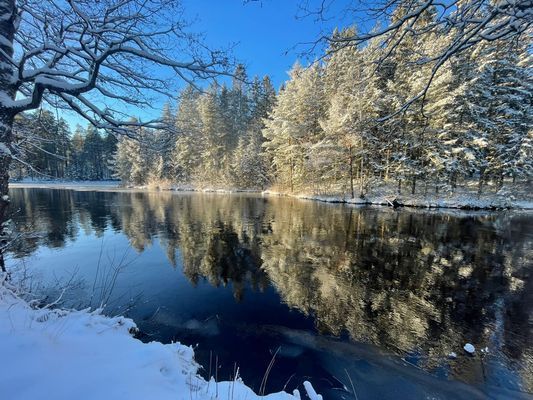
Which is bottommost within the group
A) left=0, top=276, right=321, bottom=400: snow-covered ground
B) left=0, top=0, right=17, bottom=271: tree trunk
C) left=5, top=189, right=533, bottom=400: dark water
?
left=5, top=189, right=533, bottom=400: dark water

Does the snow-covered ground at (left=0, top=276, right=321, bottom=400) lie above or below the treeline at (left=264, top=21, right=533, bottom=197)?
below

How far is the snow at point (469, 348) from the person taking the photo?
407 centimetres

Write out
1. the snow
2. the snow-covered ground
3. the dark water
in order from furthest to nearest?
the snow
the dark water
the snow-covered ground

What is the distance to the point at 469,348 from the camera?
412cm

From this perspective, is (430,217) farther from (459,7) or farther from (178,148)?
(178,148)

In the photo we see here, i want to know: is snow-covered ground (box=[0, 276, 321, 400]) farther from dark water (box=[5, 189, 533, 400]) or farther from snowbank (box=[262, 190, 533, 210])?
snowbank (box=[262, 190, 533, 210])

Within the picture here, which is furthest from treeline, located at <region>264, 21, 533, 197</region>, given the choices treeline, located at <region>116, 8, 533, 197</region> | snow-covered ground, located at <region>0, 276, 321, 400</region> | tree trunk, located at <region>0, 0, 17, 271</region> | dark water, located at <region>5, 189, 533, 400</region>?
snow-covered ground, located at <region>0, 276, 321, 400</region>

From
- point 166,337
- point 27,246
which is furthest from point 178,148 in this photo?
point 166,337

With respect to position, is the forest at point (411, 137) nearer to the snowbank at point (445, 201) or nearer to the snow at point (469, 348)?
the snowbank at point (445, 201)

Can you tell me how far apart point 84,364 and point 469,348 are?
5.06 metres

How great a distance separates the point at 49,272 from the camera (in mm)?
7160

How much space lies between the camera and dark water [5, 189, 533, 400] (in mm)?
3674

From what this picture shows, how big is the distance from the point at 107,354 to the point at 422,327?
A: 4876 mm

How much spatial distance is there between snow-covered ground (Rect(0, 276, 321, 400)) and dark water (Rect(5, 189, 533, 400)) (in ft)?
1.69
